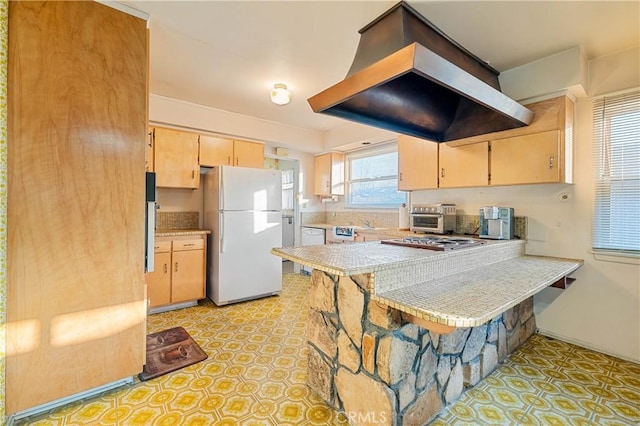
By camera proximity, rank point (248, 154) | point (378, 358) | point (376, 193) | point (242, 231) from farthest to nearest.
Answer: point (376, 193) → point (248, 154) → point (242, 231) → point (378, 358)

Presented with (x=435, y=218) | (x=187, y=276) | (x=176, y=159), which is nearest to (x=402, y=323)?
(x=435, y=218)

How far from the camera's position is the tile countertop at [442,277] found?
1.21 metres

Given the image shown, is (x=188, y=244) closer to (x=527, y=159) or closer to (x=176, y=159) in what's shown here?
(x=176, y=159)

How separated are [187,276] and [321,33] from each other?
296cm

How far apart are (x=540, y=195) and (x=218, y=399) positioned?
126 inches

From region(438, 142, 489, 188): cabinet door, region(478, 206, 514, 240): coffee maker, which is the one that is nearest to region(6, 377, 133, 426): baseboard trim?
region(478, 206, 514, 240): coffee maker

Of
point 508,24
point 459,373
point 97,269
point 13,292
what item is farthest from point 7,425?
point 508,24

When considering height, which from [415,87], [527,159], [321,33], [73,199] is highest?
Answer: [321,33]

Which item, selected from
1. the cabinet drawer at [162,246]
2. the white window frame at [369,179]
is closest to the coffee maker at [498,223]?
the white window frame at [369,179]

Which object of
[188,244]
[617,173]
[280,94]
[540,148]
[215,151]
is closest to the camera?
[617,173]

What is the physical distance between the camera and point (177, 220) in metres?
3.88

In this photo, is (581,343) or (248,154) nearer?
(581,343)

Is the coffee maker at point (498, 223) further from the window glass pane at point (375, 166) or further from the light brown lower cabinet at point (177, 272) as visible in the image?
the light brown lower cabinet at point (177, 272)

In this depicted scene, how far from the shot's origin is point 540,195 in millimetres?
2666
